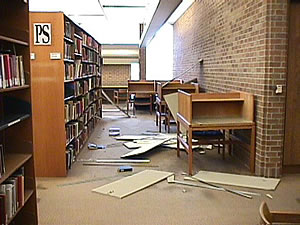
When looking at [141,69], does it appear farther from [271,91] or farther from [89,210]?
[89,210]

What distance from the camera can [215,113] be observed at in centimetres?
522

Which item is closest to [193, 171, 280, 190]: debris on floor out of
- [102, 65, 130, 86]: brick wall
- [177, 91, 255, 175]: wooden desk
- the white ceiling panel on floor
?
[177, 91, 255, 175]: wooden desk

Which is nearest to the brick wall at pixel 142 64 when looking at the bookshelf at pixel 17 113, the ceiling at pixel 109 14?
the ceiling at pixel 109 14

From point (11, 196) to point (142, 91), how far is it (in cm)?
900

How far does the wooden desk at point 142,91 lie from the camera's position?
36.4ft

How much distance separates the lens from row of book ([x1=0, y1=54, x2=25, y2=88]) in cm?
235

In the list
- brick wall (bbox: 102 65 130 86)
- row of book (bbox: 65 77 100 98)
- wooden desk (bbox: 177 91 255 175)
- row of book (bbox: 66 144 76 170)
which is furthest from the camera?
brick wall (bbox: 102 65 130 86)

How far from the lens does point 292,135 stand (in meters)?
4.51

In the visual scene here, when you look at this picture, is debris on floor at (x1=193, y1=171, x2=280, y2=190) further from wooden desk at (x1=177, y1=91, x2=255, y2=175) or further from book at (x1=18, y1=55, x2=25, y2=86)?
book at (x1=18, y1=55, x2=25, y2=86)

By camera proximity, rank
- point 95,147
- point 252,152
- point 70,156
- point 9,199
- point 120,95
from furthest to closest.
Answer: point 120,95, point 95,147, point 70,156, point 252,152, point 9,199

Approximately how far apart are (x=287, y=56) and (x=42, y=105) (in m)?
3.10

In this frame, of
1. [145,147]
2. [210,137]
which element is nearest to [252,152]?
[210,137]

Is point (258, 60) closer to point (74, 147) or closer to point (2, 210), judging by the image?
point (74, 147)

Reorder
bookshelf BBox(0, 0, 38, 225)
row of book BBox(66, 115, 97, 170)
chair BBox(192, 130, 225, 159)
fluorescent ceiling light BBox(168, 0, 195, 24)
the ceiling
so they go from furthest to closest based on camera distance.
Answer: the ceiling < fluorescent ceiling light BBox(168, 0, 195, 24) < chair BBox(192, 130, 225, 159) < row of book BBox(66, 115, 97, 170) < bookshelf BBox(0, 0, 38, 225)
